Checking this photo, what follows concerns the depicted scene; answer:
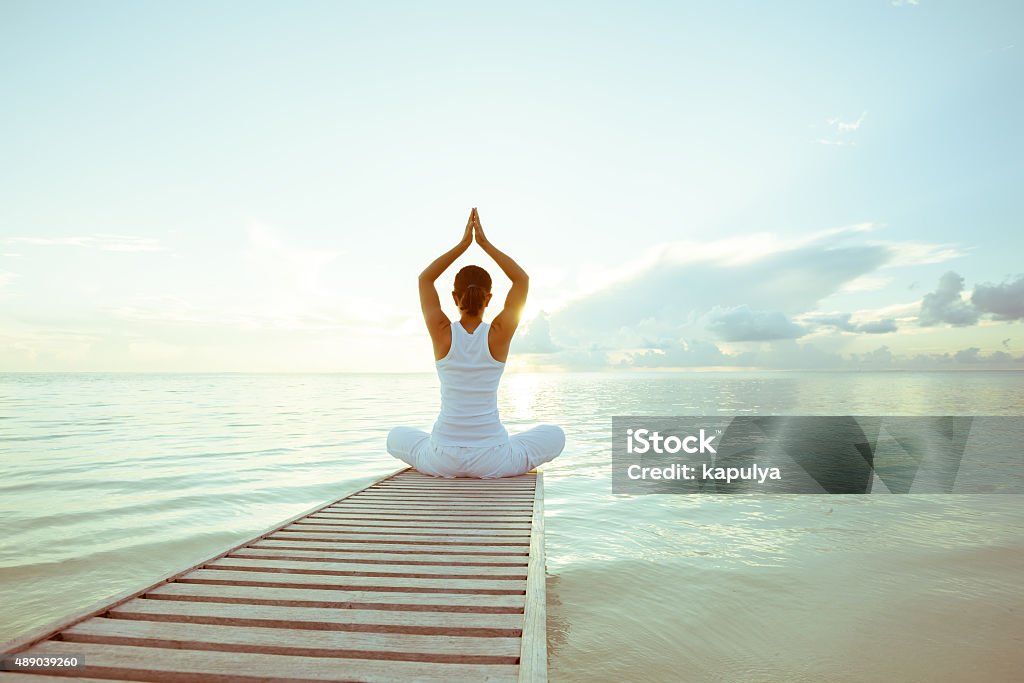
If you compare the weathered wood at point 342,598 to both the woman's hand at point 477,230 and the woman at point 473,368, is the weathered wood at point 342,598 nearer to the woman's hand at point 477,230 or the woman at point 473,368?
the woman at point 473,368

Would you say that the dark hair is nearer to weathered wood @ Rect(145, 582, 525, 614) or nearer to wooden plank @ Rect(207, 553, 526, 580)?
wooden plank @ Rect(207, 553, 526, 580)

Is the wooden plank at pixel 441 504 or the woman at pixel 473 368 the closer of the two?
the wooden plank at pixel 441 504

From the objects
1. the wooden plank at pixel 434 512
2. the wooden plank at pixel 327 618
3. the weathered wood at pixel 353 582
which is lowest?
the wooden plank at pixel 434 512

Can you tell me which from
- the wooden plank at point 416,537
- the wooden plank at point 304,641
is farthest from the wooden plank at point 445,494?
the wooden plank at point 304,641

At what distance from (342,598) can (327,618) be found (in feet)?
0.78

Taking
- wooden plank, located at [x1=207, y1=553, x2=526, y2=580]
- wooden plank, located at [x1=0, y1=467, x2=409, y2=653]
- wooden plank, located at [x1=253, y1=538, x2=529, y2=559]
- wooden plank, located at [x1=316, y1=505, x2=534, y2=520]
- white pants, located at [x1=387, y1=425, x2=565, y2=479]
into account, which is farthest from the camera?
white pants, located at [x1=387, y1=425, x2=565, y2=479]

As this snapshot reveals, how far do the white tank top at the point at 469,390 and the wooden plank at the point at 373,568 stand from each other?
234 centimetres

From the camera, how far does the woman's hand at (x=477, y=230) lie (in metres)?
5.99

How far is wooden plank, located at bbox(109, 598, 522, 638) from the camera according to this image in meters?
2.55

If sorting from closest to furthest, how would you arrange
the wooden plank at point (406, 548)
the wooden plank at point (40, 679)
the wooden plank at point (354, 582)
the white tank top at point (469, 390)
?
the wooden plank at point (40, 679) < the wooden plank at point (354, 582) < the wooden plank at point (406, 548) < the white tank top at point (469, 390)

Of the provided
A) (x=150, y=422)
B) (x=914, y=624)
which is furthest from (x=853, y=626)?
(x=150, y=422)

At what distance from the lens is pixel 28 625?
4977 millimetres

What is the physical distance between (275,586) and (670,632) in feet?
10.5

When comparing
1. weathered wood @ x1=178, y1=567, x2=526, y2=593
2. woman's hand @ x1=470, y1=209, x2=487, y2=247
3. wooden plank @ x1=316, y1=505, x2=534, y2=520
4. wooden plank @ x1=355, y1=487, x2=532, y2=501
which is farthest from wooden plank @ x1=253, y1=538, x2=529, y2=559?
woman's hand @ x1=470, y1=209, x2=487, y2=247
